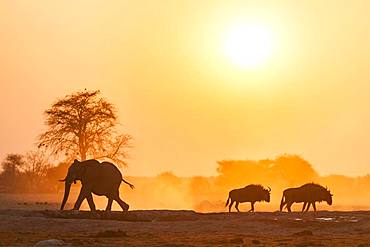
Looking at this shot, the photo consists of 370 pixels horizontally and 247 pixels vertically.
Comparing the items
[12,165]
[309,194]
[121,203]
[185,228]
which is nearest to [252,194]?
[309,194]

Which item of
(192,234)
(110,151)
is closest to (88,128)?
(110,151)

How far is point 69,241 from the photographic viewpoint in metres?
31.9

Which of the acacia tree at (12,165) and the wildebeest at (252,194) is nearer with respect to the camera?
the wildebeest at (252,194)

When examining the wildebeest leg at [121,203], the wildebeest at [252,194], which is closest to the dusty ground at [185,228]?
the wildebeest leg at [121,203]

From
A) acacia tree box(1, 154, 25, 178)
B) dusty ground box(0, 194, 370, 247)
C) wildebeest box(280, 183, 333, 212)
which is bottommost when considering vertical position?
dusty ground box(0, 194, 370, 247)

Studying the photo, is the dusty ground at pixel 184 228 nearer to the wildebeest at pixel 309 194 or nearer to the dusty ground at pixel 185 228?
the dusty ground at pixel 185 228

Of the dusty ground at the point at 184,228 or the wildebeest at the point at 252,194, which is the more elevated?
the wildebeest at the point at 252,194

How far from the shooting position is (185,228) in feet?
130

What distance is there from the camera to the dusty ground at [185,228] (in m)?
33.1

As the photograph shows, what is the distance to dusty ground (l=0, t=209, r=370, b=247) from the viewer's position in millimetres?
33125

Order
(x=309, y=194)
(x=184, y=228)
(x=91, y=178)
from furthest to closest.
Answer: (x=309, y=194) → (x=91, y=178) → (x=184, y=228)

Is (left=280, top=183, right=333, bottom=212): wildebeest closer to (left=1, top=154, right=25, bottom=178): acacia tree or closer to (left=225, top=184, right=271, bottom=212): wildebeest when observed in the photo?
(left=225, top=184, right=271, bottom=212): wildebeest

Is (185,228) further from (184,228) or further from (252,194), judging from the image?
(252,194)

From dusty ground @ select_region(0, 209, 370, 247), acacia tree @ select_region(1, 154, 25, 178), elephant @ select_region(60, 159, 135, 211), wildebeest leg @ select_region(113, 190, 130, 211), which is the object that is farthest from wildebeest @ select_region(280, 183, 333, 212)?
acacia tree @ select_region(1, 154, 25, 178)
